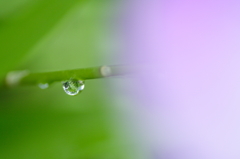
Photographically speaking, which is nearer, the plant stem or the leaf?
the plant stem

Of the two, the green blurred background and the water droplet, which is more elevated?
the green blurred background

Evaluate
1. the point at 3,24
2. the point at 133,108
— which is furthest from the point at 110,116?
the point at 3,24

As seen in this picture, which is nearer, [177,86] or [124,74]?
[124,74]

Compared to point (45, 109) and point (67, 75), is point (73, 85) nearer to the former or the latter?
point (67, 75)

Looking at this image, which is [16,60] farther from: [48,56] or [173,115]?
[173,115]

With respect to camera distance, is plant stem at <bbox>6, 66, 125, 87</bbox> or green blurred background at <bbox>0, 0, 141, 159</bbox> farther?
green blurred background at <bbox>0, 0, 141, 159</bbox>

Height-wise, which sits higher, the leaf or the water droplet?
the leaf
